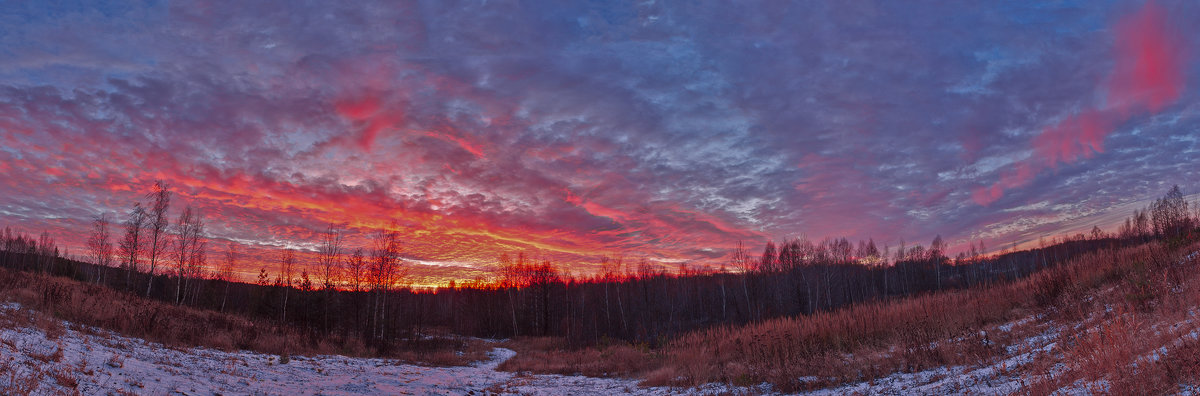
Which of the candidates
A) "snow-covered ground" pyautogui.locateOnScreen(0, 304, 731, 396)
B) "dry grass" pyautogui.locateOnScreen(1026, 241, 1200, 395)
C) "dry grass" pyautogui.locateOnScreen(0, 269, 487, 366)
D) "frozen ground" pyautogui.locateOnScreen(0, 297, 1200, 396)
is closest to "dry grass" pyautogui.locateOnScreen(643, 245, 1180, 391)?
"dry grass" pyautogui.locateOnScreen(1026, 241, 1200, 395)

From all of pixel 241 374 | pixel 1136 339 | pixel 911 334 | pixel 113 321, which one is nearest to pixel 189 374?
pixel 241 374

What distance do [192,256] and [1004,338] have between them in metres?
70.2

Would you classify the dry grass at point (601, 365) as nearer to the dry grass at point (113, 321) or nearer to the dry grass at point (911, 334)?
the dry grass at point (911, 334)

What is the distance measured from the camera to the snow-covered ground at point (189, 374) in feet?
25.4

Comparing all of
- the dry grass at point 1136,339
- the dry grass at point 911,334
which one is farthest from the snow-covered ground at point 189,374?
the dry grass at point 1136,339

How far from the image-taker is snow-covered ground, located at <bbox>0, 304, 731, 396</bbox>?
7730mm

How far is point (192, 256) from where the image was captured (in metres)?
56.3

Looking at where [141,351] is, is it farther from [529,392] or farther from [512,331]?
[512,331]

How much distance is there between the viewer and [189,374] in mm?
10516

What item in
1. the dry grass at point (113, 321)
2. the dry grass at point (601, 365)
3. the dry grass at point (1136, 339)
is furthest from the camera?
the dry grass at point (601, 365)

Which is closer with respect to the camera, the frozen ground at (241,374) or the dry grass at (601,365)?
the frozen ground at (241,374)

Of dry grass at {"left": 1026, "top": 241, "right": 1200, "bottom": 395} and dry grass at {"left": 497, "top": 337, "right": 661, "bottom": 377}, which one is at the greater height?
dry grass at {"left": 1026, "top": 241, "right": 1200, "bottom": 395}

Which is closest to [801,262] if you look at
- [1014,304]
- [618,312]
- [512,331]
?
[618,312]

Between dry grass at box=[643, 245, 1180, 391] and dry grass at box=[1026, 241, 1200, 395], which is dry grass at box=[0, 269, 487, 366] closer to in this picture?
dry grass at box=[643, 245, 1180, 391]
